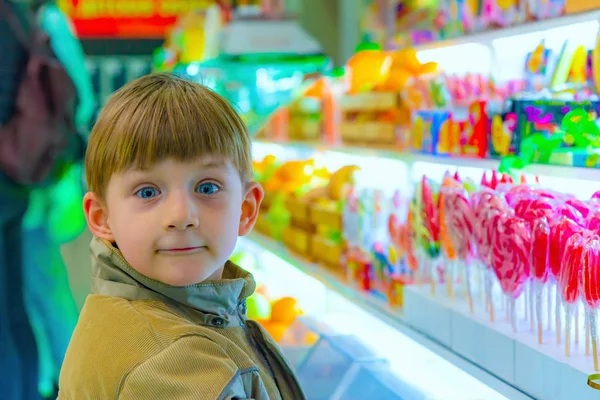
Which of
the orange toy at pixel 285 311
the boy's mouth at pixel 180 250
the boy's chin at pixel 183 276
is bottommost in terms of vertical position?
the orange toy at pixel 285 311

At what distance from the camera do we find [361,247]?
3.17m

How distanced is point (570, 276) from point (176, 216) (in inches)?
31.3

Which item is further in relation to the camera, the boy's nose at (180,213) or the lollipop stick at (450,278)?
the lollipop stick at (450,278)

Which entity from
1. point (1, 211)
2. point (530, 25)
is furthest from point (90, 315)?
point (1, 211)

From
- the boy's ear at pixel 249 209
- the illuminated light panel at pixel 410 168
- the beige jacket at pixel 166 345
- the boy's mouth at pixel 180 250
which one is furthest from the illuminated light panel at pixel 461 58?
the boy's mouth at pixel 180 250

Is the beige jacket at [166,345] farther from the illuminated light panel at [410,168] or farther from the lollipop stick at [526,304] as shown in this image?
the illuminated light panel at [410,168]

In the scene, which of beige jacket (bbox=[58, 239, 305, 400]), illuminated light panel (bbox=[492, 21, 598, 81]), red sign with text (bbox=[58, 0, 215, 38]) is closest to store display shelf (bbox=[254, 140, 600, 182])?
illuminated light panel (bbox=[492, 21, 598, 81])

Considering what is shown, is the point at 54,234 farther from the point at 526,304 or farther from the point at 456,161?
the point at 526,304

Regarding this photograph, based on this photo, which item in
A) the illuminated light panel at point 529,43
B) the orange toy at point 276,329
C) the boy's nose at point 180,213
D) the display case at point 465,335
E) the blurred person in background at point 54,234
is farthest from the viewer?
the blurred person in background at point 54,234

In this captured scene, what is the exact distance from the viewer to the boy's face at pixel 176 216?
1389 mm

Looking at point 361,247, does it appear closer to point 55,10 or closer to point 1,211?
point 1,211

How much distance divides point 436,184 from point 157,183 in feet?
4.06

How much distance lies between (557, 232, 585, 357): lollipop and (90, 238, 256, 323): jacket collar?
0.64 meters

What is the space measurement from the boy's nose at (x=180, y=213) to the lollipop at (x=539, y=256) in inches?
31.0
